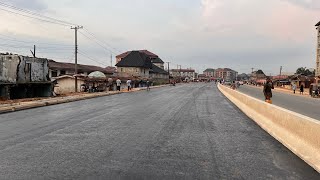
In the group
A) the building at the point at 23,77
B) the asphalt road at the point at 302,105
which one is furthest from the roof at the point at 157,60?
the building at the point at 23,77

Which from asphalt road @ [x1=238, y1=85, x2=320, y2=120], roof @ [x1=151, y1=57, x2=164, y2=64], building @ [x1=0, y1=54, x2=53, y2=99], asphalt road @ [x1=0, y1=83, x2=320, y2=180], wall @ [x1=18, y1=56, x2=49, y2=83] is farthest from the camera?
roof @ [x1=151, y1=57, x2=164, y2=64]

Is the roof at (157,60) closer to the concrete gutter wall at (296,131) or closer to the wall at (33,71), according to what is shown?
the wall at (33,71)

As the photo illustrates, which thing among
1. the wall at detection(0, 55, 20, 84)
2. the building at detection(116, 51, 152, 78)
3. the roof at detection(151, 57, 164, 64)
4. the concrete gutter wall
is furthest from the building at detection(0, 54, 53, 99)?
the roof at detection(151, 57, 164, 64)

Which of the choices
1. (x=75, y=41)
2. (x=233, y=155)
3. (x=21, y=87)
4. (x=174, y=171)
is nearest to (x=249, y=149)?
(x=233, y=155)

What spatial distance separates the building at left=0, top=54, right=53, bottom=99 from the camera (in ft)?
95.2

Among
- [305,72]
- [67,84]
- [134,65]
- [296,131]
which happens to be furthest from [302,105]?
[305,72]

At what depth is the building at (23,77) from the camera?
95.2ft

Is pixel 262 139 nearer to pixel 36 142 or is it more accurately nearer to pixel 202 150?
pixel 202 150

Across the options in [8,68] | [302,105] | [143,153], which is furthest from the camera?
[8,68]

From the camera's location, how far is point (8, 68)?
2978 centimetres

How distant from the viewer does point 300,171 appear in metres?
6.55

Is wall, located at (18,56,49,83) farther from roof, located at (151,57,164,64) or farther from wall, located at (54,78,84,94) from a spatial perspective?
roof, located at (151,57,164,64)

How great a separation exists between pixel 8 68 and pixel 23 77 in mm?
1857

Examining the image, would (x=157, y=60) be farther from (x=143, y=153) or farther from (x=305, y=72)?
(x=143, y=153)
